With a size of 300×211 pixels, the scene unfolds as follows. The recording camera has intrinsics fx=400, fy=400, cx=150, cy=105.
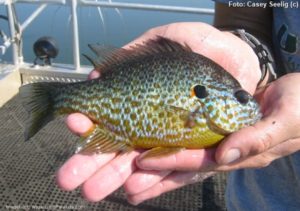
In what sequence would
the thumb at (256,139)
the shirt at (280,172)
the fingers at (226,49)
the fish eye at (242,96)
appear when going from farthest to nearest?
the fingers at (226,49)
the shirt at (280,172)
the fish eye at (242,96)
the thumb at (256,139)

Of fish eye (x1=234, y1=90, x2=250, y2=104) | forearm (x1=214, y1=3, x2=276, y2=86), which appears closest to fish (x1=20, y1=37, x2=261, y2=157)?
fish eye (x1=234, y1=90, x2=250, y2=104)

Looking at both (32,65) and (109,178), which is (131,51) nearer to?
(109,178)

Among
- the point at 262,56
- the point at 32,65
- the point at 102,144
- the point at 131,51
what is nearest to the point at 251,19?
the point at 262,56

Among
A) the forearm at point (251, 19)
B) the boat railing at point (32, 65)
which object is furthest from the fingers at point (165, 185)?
the boat railing at point (32, 65)

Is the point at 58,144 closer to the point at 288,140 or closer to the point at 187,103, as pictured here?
the point at 187,103

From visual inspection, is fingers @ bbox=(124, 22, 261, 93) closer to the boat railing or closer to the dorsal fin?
the dorsal fin

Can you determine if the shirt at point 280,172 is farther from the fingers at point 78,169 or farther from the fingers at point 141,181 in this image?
the fingers at point 78,169

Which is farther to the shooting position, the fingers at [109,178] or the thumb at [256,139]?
the fingers at [109,178]

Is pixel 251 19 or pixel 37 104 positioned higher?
pixel 251 19
